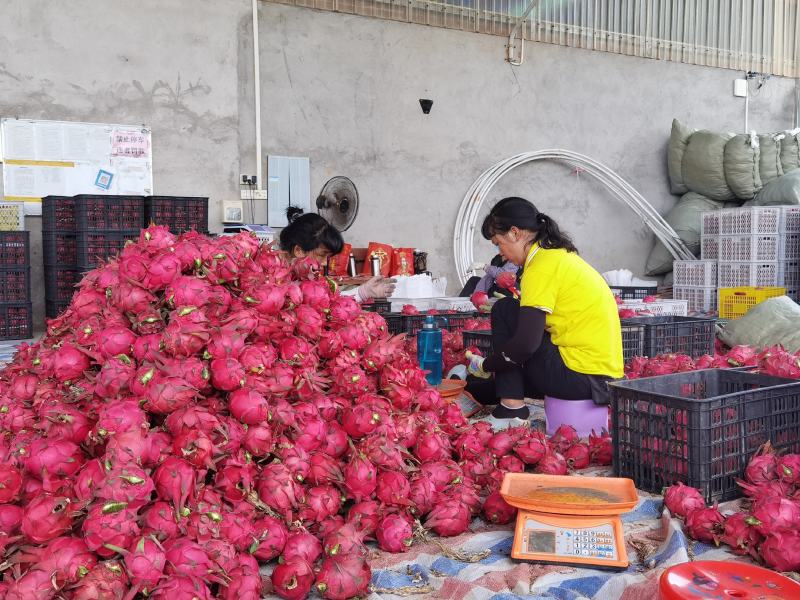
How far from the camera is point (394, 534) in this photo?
1.44m

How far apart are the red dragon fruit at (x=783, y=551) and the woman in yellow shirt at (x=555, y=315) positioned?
110 cm

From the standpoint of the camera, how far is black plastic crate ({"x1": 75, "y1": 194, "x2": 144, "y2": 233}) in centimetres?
491

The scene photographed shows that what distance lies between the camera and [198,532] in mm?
1192

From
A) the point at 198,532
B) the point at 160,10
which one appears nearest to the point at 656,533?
the point at 198,532

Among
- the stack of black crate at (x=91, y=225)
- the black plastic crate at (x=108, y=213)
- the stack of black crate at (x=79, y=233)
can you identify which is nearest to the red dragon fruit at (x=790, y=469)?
the stack of black crate at (x=91, y=225)

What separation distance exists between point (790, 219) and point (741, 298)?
151cm

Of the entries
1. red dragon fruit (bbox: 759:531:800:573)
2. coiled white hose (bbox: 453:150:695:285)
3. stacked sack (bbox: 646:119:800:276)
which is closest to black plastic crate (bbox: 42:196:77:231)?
coiled white hose (bbox: 453:150:695:285)

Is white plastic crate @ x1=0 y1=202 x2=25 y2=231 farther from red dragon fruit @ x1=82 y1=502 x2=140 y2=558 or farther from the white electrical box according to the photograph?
red dragon fruit @ x1=82 y1=502 x2=140 y2=558

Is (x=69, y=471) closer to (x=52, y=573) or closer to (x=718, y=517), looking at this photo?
(x=52, y=573)

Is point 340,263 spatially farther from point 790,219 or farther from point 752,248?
point 790,219

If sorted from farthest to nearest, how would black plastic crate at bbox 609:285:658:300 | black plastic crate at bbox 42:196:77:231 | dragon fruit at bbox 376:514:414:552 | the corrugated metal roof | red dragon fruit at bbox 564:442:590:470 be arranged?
the corrugated metal roof < black plastic crate at bbox 42:196:77:231 < black plastic crate at bbox 609:285:658:300 < red dragon fruit at bbox 564:442:590:470 < dragon fruit at bbox 376:514:414:552

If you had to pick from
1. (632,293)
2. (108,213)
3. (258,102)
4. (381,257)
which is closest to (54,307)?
(108,213)

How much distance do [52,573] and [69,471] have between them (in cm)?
22

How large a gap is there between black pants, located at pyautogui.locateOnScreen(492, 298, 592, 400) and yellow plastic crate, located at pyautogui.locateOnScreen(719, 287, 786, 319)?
10.9 ft
